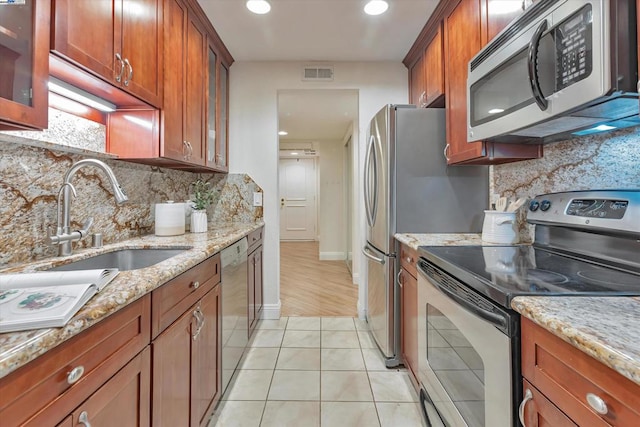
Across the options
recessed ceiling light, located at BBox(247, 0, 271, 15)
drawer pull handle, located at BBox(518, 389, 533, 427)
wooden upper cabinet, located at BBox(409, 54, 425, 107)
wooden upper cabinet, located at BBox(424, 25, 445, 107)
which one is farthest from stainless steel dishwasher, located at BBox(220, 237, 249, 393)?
wooden upper cabinet, located at BBox(409, 54, 425, 107)

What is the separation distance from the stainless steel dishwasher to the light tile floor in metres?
0.16

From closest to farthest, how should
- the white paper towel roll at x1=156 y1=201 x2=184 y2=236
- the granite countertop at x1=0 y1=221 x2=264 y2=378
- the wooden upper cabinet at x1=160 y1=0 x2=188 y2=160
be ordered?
the granite countertop at x1=0 y1=221 x2=264 y2=378
the wooden upper cabinet at x1=160 y1=0 x2=188 y2=160
the white paper towel roll at x1=156 y1=201 x2=184 y2=236

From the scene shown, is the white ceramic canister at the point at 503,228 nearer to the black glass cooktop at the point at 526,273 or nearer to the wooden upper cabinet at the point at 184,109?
the black glass cooktop at the point at 526,273

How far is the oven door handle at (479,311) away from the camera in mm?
838

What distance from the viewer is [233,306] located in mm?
1793

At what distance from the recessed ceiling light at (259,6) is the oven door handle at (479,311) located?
2.08 metres

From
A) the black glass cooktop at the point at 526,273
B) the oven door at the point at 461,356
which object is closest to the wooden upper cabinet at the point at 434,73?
the black glass cooktop at the point at 526,273

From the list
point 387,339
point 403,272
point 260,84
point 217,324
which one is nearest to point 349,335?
point 387,339

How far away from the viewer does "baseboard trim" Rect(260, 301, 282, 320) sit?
281 centimetres

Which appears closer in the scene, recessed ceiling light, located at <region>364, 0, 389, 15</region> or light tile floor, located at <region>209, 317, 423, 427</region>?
light tile floor, located at <region>209, 317, 423, 427</region>

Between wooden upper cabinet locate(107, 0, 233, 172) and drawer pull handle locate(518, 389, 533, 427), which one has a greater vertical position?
wooden upper cabinet locate(107, 0, 233, 172)

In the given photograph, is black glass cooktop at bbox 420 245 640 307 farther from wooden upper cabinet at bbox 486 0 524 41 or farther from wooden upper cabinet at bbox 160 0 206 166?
wooden upper cabinet at bbox 160 0 206 166

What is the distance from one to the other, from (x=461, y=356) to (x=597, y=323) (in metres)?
0.58

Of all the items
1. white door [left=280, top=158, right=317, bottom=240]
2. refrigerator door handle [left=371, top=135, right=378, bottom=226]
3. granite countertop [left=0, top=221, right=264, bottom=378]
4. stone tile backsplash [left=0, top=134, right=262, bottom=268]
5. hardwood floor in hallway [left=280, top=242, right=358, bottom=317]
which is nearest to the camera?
granite countertop [left=0, top=221, right=264, bottom=378]
